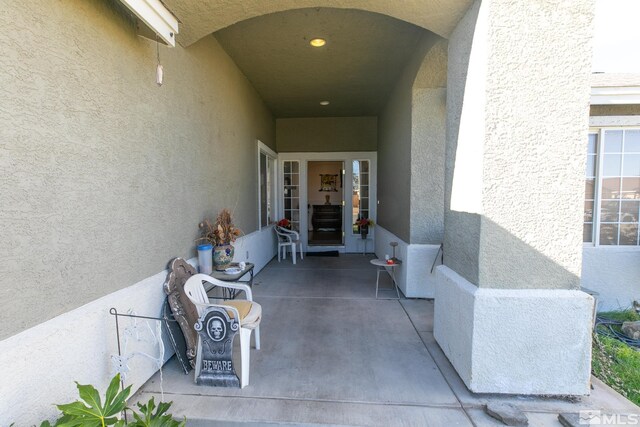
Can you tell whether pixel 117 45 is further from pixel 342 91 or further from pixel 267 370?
pixel 342 91

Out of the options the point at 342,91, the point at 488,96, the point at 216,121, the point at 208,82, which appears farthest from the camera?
the point at 342,91

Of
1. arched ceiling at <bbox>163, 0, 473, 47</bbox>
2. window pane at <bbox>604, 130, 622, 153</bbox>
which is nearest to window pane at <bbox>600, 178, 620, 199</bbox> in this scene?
window pane at <bbox>604, 130, 622, 153</bbox>

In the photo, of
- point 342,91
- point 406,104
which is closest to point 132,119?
point 406,104

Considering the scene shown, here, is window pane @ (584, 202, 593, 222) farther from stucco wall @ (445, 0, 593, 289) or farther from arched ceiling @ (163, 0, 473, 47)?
arched ceiling @ (163, 0, 473, 47)

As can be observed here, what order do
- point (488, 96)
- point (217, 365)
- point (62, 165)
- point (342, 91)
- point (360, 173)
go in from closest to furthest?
1. point (62, 165)
2. point (488, 96)
3. point (217, 365)
4. point (342, 91)
5. point (360, 173)

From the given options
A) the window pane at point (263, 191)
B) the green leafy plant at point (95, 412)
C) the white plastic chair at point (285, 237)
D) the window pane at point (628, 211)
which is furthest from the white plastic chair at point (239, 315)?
the window pane at point (628, 211)

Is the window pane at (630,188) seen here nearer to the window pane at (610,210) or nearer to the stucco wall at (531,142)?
the window pane at (610,210)

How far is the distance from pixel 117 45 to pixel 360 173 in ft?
19.5

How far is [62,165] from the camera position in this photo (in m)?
1.60

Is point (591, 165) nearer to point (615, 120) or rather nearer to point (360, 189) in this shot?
point (615, 120)

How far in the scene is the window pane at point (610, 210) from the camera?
175 inches

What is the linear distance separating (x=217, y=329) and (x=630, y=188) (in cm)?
589

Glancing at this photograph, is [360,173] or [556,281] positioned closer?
[556,281]

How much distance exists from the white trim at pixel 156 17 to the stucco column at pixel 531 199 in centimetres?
228
